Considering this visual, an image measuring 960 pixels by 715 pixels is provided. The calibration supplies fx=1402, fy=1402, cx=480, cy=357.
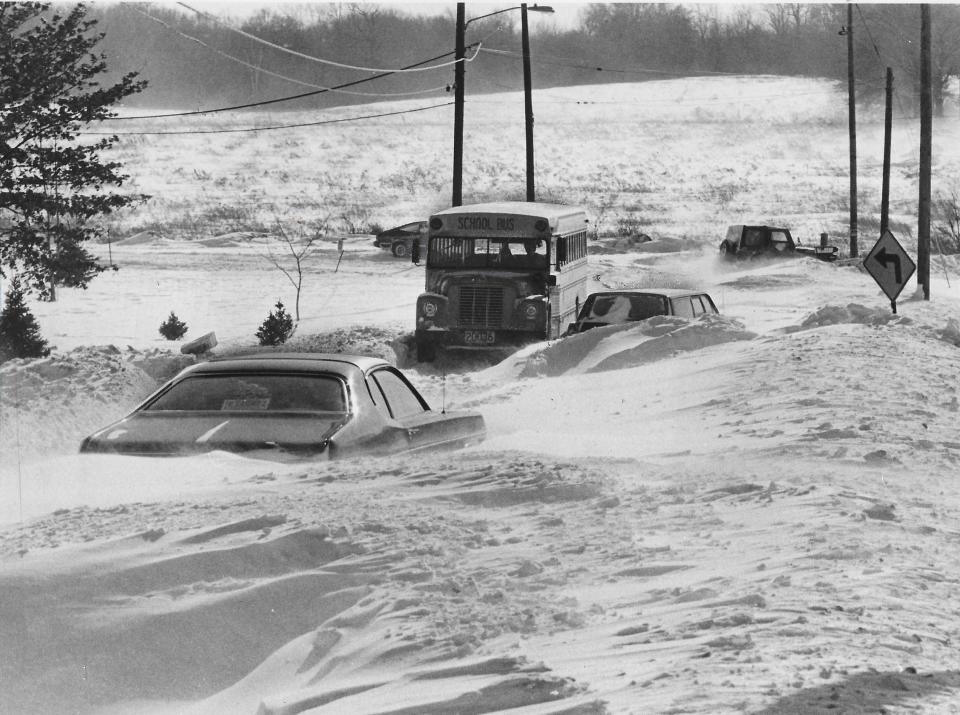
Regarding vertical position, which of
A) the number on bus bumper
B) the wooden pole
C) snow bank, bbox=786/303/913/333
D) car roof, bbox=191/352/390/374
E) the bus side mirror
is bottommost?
the number on bus bumper

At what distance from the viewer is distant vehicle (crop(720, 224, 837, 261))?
49469 mm

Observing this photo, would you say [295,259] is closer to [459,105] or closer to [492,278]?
[459,105]

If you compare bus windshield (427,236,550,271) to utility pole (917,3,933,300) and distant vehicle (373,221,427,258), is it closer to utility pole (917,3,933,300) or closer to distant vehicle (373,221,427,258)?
utility pole (917,3,933,300)

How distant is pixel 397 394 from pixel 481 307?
12110mm

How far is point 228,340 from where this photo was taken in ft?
97.0

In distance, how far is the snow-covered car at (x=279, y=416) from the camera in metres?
8.48

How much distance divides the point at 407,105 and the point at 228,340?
88.3 metres

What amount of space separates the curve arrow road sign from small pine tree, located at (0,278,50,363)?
14.0 meters

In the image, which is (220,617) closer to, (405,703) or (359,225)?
(405,703)

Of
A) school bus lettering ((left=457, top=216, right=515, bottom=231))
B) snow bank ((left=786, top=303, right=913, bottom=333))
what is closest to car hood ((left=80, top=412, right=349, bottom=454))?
school bus lettering ((left=457, top=216, right=515, bottom=231))

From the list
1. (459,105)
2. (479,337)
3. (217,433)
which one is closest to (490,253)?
(479,337)

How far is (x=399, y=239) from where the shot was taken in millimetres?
55188

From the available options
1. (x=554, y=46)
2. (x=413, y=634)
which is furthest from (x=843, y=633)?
(x=554, y=46)

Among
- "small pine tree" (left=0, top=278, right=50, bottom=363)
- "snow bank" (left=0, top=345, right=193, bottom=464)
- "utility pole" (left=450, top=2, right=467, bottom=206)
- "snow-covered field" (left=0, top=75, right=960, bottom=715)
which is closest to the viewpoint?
"snow-covered field" (left=0, top=75, right=960, bottom=715)
